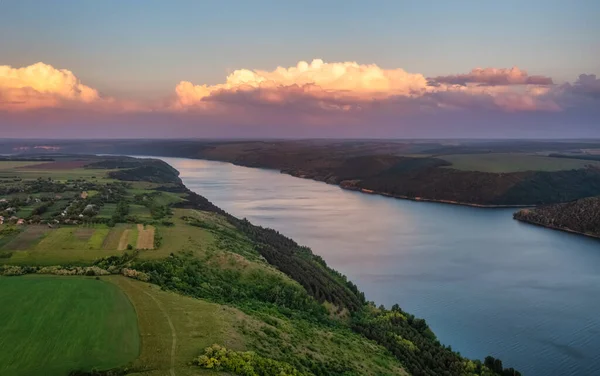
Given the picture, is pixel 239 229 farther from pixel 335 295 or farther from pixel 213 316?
pixel 213 316

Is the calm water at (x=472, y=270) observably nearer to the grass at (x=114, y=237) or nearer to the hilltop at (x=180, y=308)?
the hilltop at (x=180, y=308)

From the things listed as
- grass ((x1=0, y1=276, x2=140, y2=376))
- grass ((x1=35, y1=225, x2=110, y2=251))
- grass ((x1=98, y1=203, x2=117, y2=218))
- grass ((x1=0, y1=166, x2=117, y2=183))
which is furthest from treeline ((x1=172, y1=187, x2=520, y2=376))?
grass ((x1=0, y1=166, x2=117, y2=183))

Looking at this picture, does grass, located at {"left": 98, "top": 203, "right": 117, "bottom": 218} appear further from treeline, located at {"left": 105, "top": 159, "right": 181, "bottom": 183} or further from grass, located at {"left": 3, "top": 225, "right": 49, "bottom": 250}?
treeline, located at {"left": 105, "top": 159, "right": 181, "bottom": 183}

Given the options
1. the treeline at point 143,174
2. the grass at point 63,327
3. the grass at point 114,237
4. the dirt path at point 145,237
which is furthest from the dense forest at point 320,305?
the treeline at point 143,174

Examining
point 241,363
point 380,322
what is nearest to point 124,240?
point 380,322

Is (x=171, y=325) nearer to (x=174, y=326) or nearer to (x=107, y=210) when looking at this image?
(x=174, y=326)

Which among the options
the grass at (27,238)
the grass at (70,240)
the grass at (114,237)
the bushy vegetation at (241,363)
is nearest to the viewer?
the bushy vegetation at (241,363)
